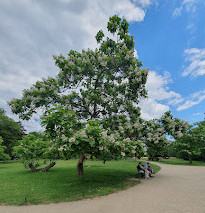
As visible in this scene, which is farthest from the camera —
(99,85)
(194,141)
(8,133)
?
(8,133)

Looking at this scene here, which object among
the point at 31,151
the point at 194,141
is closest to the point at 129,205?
the point at 31,151

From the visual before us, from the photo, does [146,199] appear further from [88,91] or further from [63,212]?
[88,91]

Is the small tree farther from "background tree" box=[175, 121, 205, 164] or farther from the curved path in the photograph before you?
"background tree" box=[175, 121, 205, 164]

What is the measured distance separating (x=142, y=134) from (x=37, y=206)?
8364 millimetres

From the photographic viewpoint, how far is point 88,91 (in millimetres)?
12148

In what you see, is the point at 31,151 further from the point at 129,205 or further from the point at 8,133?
the point at 8,133

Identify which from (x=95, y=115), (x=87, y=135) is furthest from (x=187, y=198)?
(x=95, y=115)

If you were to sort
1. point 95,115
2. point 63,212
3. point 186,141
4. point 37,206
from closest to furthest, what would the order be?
point 63,212, point 37,206, point 95,115, point 186,141

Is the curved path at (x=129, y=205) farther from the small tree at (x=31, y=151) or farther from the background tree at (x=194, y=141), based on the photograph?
the background tree at (x=194, y=141)


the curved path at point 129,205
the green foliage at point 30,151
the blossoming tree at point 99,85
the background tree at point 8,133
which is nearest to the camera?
the curved path at point 129,205

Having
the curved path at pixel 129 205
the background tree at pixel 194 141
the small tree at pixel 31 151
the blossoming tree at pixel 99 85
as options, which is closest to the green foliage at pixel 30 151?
the small tree at pixel 31 151

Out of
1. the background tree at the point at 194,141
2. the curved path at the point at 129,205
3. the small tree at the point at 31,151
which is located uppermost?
the background tree at the point at 194,141

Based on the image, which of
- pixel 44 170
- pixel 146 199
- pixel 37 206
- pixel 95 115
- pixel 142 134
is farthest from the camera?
pixel 44 170

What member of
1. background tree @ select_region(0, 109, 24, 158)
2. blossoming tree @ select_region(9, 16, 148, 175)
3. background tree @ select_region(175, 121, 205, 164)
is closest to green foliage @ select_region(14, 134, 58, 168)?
blossoming tree @ select_region(9, 16, 148, 175)
